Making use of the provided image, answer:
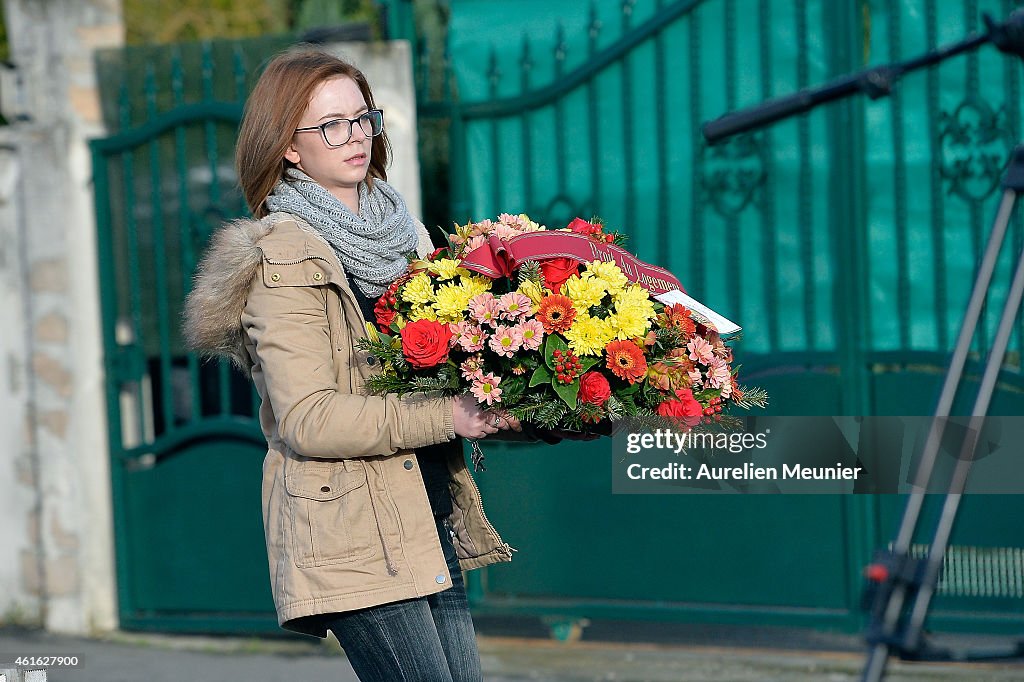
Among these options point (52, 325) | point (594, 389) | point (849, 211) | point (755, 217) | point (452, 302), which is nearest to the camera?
point (594, 389)

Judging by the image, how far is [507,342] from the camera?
2.44 m

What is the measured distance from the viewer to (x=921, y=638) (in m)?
1.68

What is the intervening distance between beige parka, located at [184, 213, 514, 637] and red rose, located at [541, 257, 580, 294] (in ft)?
1.04

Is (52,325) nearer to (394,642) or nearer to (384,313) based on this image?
(384,313)

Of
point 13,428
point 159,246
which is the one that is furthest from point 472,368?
point 13,428

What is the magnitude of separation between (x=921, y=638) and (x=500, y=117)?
3.80 meters

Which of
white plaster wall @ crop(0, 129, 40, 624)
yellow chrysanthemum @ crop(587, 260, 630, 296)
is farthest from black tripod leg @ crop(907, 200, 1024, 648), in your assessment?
white plaster wall @ crop(0, 129, 40, 624)

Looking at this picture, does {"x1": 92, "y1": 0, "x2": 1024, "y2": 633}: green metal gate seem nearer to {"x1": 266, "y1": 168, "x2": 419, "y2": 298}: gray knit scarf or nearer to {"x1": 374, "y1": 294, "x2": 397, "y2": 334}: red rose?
{"x1": 266, "y1": 168, "x2": 419, "y2": 298}: gray knit scarf

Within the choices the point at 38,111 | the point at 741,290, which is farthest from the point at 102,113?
the point at 741,290

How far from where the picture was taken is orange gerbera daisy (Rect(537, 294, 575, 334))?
2.46 meters

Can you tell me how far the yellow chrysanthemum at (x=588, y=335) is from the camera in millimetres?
2438

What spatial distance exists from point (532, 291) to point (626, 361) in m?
0.23

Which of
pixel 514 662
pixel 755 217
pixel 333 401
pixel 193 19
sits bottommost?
pixel 514 662

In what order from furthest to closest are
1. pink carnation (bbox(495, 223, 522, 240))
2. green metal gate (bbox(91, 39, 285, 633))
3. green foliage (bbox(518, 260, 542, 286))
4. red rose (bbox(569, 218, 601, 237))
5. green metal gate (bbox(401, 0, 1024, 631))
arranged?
green metal gate (bbox(91, 39, 285, 633)) → green metal gate (bbox(401, 0, 1024, 631)) → red rose (bbox(569, 218, 601, 237)) → pink carnation (bbox(495, 223, 522, 240)) → green foliage (bbox(518, 260, 542, 286))
